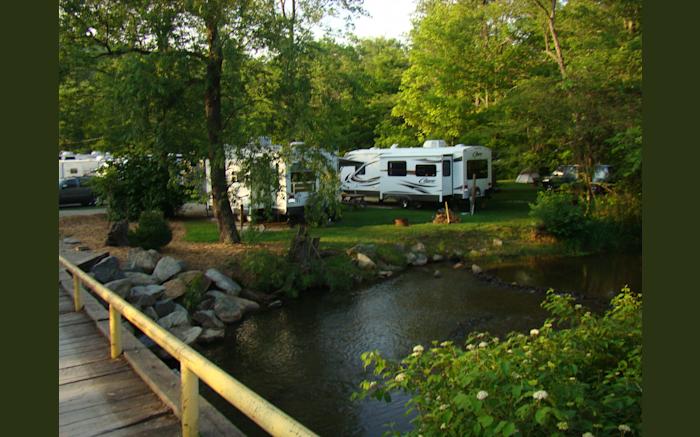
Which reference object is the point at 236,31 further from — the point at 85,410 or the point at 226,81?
→ the point at 85,410

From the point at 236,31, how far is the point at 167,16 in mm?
1641

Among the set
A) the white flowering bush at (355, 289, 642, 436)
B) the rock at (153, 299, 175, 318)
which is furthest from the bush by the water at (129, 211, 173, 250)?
the white flowering bush at (355, 289, 642, 436)

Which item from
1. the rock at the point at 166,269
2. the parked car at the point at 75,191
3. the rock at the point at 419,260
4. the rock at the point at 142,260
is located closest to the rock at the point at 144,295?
the rock at the point at 166,269

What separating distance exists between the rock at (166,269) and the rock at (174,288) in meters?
0.27

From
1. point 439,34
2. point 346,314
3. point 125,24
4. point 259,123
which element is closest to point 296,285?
point 346,314

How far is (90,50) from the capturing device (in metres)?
14.3

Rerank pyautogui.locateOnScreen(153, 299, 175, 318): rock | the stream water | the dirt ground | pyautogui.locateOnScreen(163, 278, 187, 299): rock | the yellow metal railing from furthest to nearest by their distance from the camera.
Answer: the dirt ground
pyautogui.locateOnScreen(163, 278, 187, 299): rock
pyautogui.locateOnScreen(153, 299, 175, 318): rock
the stream water
the yellow metal railing

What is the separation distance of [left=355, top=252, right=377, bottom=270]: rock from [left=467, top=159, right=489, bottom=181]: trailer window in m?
10.0

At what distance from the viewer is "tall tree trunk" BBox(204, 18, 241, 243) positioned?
47.2 feet

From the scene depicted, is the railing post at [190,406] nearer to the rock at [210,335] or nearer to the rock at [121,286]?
the rock at [210,335]

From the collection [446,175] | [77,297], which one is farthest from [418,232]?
[77,297]

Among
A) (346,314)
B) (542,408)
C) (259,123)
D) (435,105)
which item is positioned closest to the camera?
(542,408)

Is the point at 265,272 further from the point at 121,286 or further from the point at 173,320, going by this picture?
the point at 121,286

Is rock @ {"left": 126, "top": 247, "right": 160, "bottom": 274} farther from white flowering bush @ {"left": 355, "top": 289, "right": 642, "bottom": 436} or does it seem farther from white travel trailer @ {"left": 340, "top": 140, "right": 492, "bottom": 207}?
white travel trailer @ {"left": 340, "top": 140, "right": 492, "bottom": 207}
